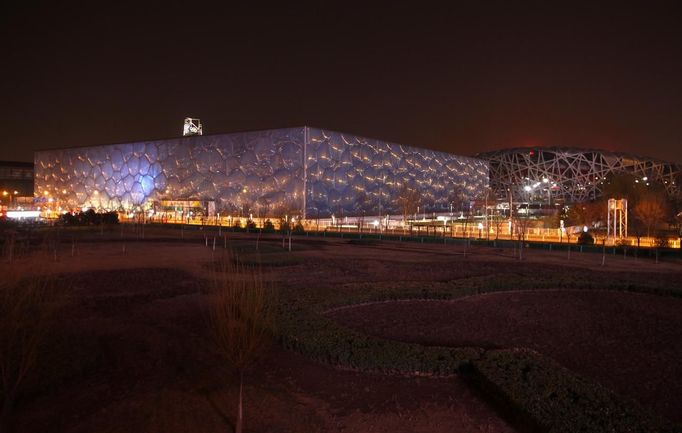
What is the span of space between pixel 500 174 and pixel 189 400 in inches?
4299

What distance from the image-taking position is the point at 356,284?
1352cm

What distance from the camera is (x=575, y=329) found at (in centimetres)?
953

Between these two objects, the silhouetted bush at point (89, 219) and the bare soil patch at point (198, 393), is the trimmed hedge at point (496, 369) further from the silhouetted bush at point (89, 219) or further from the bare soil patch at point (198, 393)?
the silhouetted bush at point (89, 219)

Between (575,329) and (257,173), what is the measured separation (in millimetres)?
44390

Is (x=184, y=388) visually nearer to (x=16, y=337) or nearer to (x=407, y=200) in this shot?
(x=16, y=337)

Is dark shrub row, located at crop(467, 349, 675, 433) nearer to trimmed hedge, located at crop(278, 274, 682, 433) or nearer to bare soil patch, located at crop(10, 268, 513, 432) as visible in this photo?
trimmed hedge, located at crop(278, 274, 682, 433)

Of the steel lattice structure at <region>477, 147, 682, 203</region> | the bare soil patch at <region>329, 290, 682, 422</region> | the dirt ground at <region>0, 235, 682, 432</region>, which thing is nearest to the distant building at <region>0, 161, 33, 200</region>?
the dirt ground at <region>0, 235, 682, 432</region>

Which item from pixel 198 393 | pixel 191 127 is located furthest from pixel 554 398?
pixel 191 127

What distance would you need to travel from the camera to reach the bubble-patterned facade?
49.4 meters

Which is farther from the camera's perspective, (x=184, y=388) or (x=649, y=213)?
(x=649, y=213)

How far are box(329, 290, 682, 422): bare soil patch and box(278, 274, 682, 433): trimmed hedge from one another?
82 centimetres

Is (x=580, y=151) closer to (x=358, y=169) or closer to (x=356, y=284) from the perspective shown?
(x=358, y=169)

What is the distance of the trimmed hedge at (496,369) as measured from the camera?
16.5 feet

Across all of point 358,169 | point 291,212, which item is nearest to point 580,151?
point 358,169
